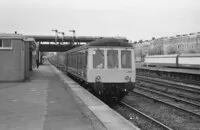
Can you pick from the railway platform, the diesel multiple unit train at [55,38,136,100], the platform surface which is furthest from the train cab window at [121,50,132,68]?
the platform surface

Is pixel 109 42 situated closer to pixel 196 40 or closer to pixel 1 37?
pixel 1 37

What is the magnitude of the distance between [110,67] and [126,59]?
85 cm

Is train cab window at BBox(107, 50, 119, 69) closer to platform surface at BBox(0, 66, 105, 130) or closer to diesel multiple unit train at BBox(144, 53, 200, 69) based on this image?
platform surface at BBox(0, 66, 105, 130)

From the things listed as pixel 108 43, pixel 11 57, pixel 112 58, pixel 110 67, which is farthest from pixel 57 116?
pixel 11 57

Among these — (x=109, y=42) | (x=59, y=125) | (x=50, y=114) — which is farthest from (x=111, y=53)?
(x=59, y=125)

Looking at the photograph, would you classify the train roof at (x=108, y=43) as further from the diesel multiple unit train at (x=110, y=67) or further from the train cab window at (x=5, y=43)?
the train cab window at (x=5, y=43)

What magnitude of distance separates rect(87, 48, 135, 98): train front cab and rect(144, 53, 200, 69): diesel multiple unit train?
2294 centimetres

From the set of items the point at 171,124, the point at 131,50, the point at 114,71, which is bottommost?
the point at 171,124

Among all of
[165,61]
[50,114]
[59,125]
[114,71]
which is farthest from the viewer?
[165,61]

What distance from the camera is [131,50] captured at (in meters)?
14.8

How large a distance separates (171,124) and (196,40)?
72.0 metres

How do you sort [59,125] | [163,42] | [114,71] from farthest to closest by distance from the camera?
1. [163,42]
2. [114,71]
3. [59,125]

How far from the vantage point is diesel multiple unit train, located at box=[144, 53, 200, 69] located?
36781 millimetres

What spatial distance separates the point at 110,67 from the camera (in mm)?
14477
